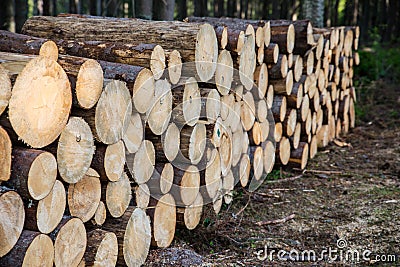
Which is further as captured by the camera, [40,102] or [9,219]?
[40,102]

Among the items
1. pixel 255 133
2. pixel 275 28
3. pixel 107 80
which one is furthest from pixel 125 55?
pixel 275 28

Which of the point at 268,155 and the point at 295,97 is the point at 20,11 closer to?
the point at 295,97

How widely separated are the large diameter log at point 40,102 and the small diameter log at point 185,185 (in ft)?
5.04

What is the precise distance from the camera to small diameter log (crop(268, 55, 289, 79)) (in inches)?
229

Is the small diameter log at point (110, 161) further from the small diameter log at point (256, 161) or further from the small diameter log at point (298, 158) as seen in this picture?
the small diameter log at point (298, 158)

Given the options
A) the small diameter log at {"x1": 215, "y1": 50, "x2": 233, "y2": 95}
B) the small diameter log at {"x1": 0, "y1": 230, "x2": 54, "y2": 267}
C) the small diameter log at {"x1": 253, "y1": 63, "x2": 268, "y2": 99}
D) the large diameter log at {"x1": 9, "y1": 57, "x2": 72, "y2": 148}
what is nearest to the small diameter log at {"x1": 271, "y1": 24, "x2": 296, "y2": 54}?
the small diameter log at {"x1": 253, "y1": 63, "x2": 268, "y2": 99}

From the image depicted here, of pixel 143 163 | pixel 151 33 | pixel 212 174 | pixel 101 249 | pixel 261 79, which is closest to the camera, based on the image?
pixel 101 249

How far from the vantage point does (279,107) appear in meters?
6.07

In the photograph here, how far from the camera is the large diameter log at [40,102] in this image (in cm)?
249

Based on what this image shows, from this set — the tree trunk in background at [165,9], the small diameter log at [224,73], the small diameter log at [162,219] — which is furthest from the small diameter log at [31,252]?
the tree trunk in background at [165,9]

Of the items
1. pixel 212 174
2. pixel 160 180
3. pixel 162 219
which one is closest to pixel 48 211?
pixel 160 180

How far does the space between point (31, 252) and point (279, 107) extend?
13.2 feet

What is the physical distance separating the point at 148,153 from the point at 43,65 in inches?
52.2

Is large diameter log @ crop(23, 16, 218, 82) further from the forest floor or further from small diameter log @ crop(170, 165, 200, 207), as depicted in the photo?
the forest floor
